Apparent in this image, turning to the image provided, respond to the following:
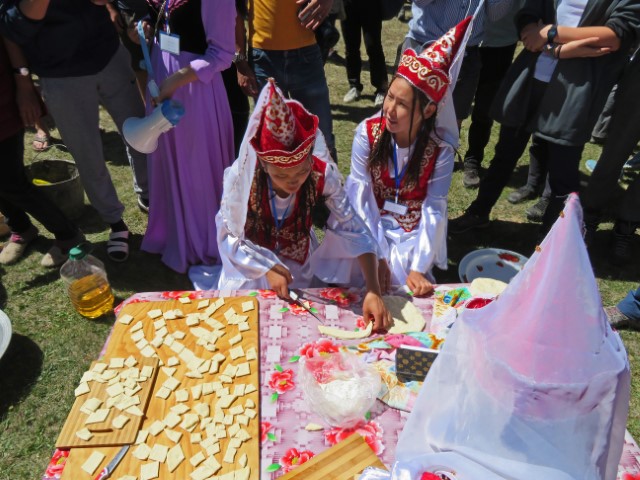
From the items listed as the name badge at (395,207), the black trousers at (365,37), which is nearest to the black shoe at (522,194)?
the name badge at (395,207)

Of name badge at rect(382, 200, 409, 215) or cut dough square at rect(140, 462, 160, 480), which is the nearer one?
cut dough square at rect(140, 462, 160, 480)

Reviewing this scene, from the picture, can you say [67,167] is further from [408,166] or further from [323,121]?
[408,166]

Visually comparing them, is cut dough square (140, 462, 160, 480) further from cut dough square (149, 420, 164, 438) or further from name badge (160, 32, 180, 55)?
name badge (160, 32, 180, 55)

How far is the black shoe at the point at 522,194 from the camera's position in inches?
159

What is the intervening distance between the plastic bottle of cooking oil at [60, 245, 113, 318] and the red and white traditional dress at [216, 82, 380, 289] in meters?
0.98

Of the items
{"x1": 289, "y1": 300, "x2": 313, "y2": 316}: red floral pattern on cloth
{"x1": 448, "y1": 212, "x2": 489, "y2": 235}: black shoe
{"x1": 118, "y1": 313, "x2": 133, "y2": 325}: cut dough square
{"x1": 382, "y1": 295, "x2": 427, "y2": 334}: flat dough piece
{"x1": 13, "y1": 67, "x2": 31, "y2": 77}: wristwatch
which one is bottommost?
{"x1": 448, "y1": 212, "x2": 489, "y2": 235}: black shoe

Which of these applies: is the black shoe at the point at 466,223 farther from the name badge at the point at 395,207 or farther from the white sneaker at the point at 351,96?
the white sneaker at the point at 351,96

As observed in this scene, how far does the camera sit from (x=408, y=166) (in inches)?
103

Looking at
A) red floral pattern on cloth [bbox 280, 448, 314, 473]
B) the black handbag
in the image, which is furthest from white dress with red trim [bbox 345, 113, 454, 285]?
the black handbag

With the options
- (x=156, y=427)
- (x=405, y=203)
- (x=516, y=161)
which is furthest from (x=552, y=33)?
(x=156, y=427)

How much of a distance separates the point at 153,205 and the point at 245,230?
46.7 inches

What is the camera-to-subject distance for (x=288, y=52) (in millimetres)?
3441

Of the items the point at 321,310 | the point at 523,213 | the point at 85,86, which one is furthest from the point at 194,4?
the point at 523,213

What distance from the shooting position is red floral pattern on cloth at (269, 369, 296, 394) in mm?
1579
